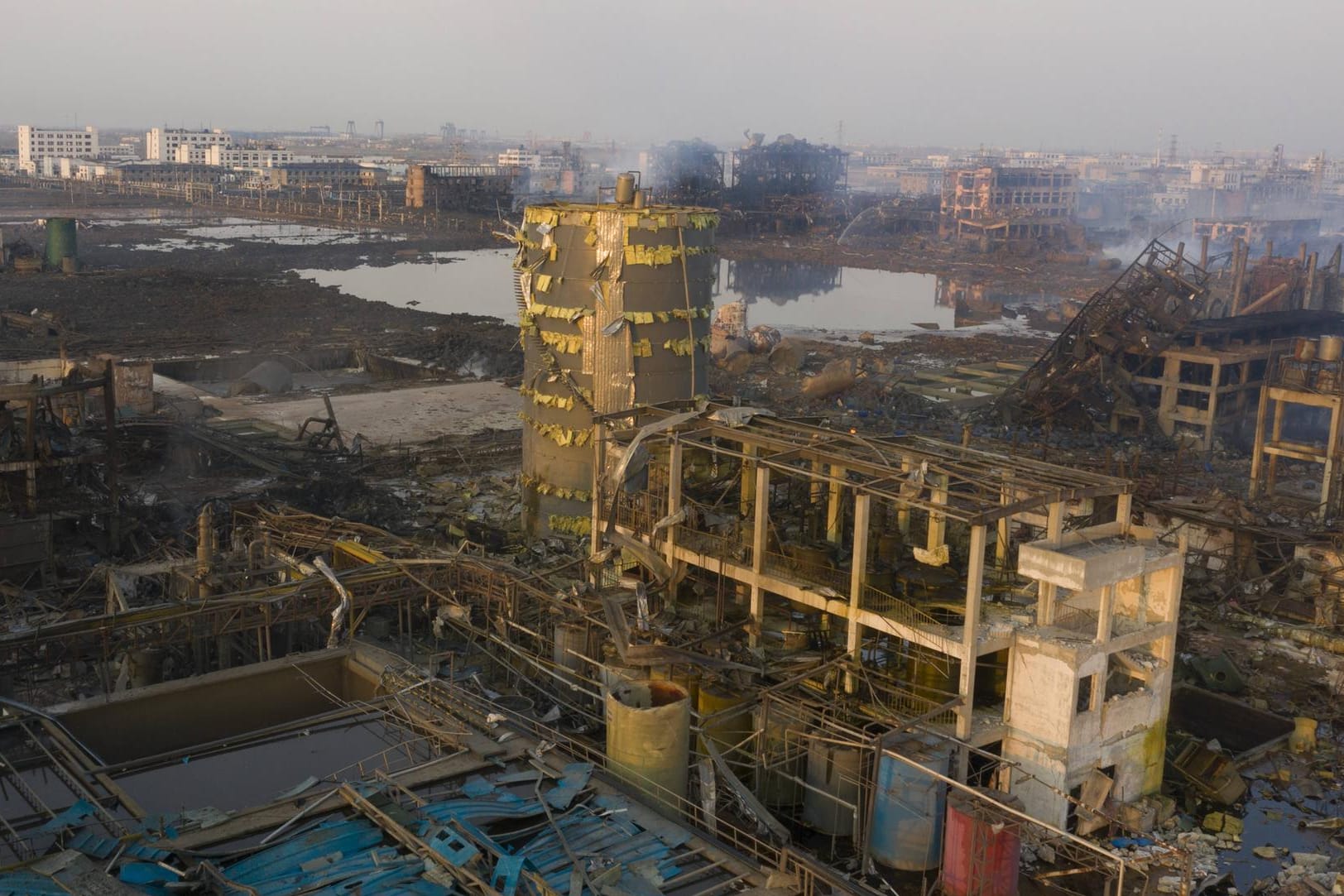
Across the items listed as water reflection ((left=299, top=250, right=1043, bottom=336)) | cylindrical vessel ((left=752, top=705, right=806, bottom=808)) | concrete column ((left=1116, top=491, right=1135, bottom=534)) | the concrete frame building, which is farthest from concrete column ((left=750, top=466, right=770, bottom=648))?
water reflection ((left=299, top=250, right=1043, bottom=336))

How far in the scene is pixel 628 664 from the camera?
640 inches

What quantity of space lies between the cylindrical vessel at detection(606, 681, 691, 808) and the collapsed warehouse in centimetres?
4

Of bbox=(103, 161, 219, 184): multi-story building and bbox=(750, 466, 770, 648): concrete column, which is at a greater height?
bbox=(103, 161, 219, 184): multi-story building

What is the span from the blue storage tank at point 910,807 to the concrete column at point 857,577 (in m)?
1.79

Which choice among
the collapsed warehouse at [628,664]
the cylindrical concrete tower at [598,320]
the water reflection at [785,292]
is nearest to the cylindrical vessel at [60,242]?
the water reflection at [785,292]

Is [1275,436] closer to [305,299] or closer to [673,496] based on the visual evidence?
[673,496]

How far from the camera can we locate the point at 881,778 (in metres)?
15.1

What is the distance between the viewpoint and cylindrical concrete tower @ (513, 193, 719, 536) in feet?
75.9

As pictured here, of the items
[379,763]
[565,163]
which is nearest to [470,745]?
[379,763]

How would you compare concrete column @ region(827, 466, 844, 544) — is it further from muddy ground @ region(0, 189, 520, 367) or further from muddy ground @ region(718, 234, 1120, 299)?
muddy ground @ region(718, 234, 1120, 299)

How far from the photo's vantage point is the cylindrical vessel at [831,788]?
1572cm

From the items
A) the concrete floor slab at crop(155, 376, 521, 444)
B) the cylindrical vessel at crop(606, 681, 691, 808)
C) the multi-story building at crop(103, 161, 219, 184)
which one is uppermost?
the multi-story building at crop(103, 161, 219, 184)

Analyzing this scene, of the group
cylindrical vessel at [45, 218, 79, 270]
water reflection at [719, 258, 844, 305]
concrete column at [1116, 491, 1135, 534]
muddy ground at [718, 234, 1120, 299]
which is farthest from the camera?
muddy ground at [718, 234, 1120, 299]

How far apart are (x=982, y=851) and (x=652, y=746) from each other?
350 centimetres
